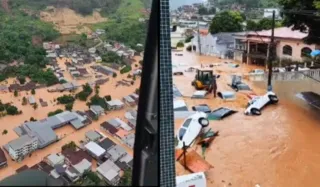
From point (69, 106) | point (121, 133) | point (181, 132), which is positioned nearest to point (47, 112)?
point (69, 106)

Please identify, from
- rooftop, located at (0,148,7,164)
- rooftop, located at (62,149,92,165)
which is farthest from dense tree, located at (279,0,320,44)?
rooftop, located at (0,148,7,164)

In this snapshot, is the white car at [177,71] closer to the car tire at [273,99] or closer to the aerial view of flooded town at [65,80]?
the car tire at [273,99]

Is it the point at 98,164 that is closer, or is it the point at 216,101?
the point at 98,164

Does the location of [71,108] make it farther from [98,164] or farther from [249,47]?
[249,47]

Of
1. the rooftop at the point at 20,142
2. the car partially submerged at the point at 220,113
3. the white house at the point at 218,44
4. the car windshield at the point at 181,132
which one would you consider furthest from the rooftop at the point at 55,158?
the white house at the point at 218,44

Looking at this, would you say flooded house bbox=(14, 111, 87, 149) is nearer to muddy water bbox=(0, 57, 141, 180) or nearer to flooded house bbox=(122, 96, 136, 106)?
muddy water bbox=(0, 57, 141, 180)

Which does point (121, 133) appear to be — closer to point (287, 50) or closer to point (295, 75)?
point (295, 75)

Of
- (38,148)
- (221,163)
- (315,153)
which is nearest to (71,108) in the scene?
(38,148)
